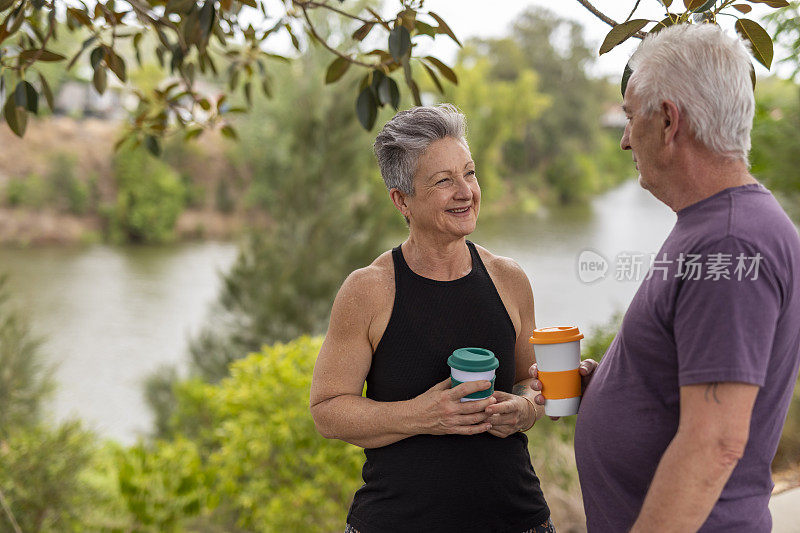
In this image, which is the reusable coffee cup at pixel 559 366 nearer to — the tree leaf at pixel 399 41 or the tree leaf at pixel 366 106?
the tree leaf at pixel 399 41

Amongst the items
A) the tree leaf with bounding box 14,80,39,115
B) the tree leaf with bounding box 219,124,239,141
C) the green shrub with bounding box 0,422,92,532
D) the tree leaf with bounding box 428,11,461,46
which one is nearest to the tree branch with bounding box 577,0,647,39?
the tree leaf with bounding box 428,11,461,46

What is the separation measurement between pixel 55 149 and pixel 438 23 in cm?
2716

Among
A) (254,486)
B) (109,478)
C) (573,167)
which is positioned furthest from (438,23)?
(573,167)

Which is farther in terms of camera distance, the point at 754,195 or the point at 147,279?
the point at 147,279

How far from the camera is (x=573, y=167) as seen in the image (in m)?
26.2

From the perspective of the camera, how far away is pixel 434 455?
52.1 inches

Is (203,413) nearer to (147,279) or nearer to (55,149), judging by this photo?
(147,279)

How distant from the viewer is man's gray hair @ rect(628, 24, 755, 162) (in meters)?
0.86

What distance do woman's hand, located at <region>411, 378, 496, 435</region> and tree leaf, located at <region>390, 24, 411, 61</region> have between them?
2.29 ft

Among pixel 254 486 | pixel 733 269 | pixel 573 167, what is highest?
pixel 573 167

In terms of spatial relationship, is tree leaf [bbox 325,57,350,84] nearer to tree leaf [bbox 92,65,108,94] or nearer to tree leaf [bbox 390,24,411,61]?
tree leaf [bbox 390,24,411,61]

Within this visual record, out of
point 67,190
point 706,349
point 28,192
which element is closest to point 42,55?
point 706,349

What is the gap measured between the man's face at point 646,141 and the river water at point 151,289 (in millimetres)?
12784

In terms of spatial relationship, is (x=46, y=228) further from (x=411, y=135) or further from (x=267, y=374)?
(x=411, y=135)
